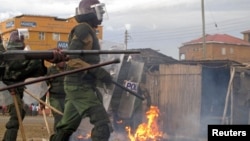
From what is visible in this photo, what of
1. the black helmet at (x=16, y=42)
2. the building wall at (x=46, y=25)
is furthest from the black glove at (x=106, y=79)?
the building wall at (x=46, y=25)

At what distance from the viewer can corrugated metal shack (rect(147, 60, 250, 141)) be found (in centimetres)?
1163

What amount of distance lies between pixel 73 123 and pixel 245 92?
21.7 ft

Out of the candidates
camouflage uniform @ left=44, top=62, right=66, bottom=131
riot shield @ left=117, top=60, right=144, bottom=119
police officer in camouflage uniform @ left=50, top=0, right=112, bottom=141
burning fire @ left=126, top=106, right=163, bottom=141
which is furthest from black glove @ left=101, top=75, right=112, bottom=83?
riot shield @ left=117, top=60, right=144, bottom=119

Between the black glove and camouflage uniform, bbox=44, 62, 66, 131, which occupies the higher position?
the black glove

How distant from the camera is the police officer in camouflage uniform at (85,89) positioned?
604 centimetres

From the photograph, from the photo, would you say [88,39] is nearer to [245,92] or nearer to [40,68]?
[40,68]

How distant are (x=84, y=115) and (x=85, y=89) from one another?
30 cm

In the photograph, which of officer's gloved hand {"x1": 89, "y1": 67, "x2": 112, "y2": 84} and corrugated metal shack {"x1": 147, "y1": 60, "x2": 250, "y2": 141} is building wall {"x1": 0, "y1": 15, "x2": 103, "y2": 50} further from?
officer's gloved hand {"x1": 89, "y1": 67, "x2": 112, "y2": 84}

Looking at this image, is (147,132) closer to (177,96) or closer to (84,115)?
(177,96)

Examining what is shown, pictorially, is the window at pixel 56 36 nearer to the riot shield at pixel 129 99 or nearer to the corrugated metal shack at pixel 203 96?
the corrugated metal shack at pixel 203 96

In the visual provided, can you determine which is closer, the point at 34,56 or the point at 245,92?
the point at 34,56

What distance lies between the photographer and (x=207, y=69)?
465 inches

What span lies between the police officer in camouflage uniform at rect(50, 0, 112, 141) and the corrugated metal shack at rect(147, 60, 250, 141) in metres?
5.48

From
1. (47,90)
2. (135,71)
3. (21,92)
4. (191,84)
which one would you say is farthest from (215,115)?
(21,92)
